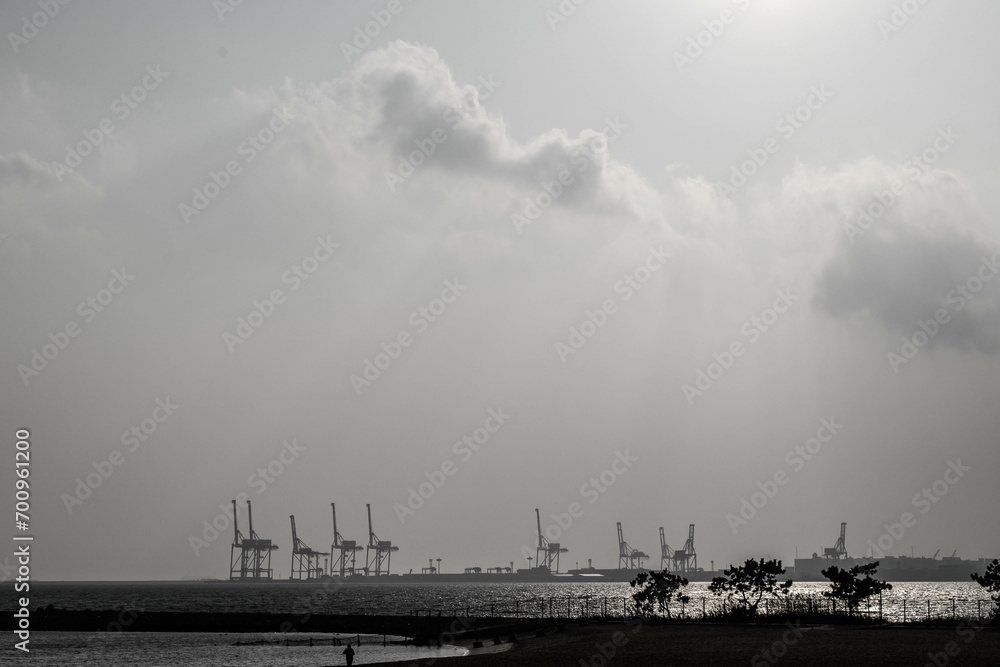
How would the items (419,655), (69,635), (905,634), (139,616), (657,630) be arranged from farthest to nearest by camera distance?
→ (139,616)
(69,635)
(657,630)
(419,655)
(905,634)

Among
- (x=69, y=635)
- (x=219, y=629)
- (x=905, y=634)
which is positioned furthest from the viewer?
(x=219, y=629)

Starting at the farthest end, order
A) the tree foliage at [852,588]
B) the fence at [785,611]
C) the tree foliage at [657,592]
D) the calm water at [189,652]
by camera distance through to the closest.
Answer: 1. the tree foliage at [657,592]
2. the tree foliage at [852,588]
3. the fence at [785,611]
4. the calm water at [189,652]

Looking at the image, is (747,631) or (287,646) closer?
(747,631)

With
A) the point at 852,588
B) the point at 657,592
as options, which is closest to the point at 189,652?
the point at 657,592

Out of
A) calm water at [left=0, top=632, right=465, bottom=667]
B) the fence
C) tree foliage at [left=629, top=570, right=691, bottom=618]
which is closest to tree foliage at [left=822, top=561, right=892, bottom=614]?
the fence

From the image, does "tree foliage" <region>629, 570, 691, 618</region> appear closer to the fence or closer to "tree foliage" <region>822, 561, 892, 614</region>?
the fence

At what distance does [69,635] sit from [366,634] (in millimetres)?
26745

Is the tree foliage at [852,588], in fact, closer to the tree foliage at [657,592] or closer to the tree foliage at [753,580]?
the tree foliage at [753,580]

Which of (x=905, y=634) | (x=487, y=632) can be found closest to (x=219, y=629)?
(x=487, y=632)

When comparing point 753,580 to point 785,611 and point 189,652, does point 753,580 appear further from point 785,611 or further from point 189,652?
point 189,652

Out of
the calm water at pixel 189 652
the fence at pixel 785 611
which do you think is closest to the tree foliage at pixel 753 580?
the fence at pixel 785 611

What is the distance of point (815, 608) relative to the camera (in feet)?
244

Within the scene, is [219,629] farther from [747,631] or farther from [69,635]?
[747,631]

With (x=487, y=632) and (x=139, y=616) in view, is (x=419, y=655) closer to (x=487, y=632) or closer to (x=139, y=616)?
(x=487, y=632)
